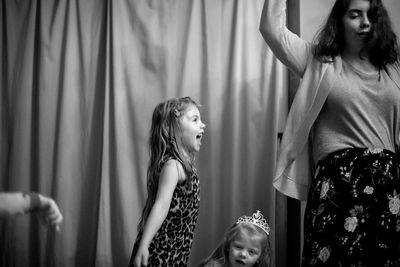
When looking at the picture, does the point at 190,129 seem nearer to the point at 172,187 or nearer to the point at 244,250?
the point at 172,187

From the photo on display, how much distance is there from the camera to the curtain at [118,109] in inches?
83.9

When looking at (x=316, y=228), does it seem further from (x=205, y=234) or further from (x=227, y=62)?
(x=227, y=62)

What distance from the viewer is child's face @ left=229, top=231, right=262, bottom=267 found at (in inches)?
64.7

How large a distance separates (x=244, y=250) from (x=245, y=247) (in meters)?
0.01

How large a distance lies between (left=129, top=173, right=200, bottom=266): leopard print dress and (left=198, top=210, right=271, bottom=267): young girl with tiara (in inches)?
7.6

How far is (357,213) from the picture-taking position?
1.19 metres

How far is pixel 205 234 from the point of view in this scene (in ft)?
7.01

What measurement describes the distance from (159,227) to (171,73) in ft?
3.21

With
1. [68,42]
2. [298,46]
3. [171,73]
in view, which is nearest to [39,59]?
[68,42]

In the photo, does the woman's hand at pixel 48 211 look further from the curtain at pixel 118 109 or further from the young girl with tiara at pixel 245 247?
the curtain at pixel 118 109

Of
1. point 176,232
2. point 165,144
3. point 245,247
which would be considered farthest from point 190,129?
point 245,247

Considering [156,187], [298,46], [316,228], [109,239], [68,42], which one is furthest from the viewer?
[68,42]

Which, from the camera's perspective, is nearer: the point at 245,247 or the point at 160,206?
the point at 160,206

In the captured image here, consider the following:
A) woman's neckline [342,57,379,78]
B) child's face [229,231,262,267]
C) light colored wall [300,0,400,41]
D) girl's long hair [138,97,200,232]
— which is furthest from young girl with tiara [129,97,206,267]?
light colored wall [300,0,400,41]
